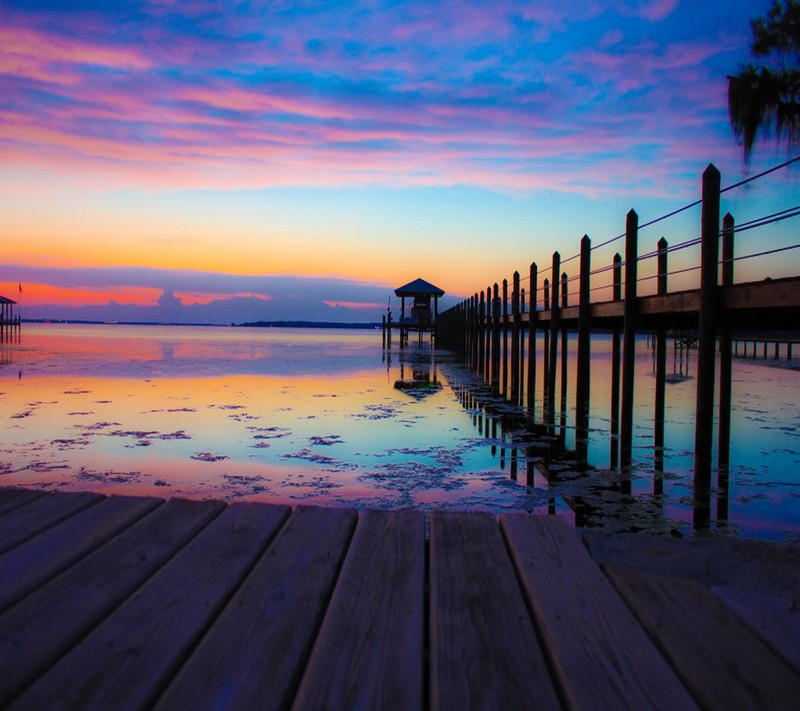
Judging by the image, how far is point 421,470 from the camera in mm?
8164

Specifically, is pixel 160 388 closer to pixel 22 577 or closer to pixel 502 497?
pixel 502 497

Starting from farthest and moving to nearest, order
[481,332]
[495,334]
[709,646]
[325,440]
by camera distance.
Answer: [481,332] < [495,334] < [325,440] < [709,646]

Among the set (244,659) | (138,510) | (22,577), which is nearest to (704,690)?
(244,659)

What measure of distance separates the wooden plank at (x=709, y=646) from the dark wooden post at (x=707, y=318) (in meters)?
5.37

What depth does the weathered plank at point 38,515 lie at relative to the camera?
2.48 m

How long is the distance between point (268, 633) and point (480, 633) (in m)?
0.59

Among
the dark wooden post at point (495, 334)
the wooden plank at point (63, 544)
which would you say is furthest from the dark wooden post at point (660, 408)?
the dark wooden post at point (495, 334)

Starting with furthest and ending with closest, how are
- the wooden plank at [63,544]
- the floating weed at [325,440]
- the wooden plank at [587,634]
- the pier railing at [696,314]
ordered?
the floating weed at [325,440] < the pier railing at [696,314] < the wooden plank at [63,544] < the wooden plank at [587,634]

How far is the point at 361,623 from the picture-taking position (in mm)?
1803

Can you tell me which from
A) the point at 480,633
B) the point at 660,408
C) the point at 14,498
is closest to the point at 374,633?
the point at 480,633

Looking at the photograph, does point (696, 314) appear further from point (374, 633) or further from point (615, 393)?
point (374, 633)

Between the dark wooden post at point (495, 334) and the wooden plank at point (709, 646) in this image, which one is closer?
the wooden plank at point (709, 646)

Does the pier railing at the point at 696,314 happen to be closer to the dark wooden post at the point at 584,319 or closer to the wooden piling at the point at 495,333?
the dark wooden post at the point at 584,319

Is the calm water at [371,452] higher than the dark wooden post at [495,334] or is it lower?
lower
